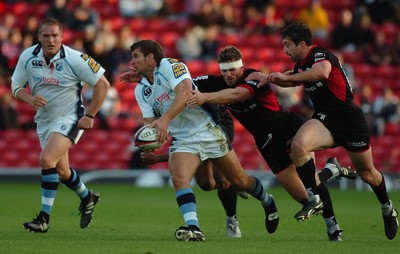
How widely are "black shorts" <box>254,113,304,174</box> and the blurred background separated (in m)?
10.2

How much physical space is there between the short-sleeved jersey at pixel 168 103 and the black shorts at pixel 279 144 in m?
0.94

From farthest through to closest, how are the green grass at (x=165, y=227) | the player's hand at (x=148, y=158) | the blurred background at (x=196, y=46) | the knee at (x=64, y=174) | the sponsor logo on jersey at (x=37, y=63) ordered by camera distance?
the blurred background at (x=196, y=46) < the knee at (x=64, y=174) < the sponsor logo on jersey at (x=37, y=63) < the player's hand at (x=148, y=158) < the green grass at (x=165, y=227)

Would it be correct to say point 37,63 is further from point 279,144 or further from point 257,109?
point 279,144

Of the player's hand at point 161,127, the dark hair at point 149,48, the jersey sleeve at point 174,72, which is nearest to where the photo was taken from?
the player's hand at point 161,127

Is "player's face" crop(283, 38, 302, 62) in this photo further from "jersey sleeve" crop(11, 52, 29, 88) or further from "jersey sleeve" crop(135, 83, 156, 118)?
"jersey sleeve" crop(11, 52, 29, 88)

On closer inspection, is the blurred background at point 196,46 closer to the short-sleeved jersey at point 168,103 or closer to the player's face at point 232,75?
the player's face at point 232,75

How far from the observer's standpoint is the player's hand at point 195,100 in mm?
9625

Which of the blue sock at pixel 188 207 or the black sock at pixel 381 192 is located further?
the black sock at pixel 381 192

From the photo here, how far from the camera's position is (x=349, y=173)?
11.0 meters

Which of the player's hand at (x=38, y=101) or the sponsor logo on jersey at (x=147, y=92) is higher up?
the sponsor logo on jersey at (x=147, y=92)

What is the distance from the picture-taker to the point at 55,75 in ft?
36.9

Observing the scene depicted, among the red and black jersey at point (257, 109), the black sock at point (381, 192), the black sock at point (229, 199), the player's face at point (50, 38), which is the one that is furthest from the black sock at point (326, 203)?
the player's face at point (50, 38)

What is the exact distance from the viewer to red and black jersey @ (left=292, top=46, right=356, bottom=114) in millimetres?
10180

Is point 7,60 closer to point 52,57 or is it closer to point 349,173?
point 52,57
